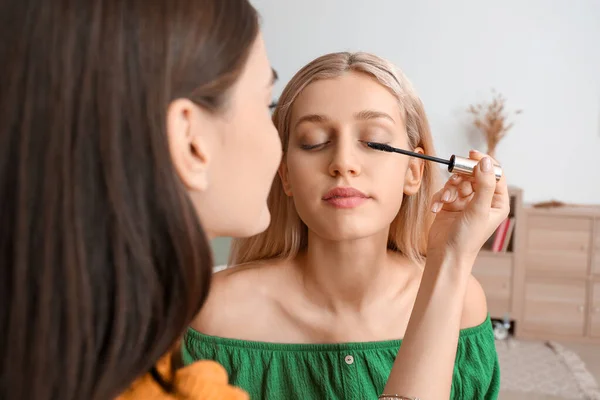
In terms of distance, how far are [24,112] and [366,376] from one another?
0.72 meters

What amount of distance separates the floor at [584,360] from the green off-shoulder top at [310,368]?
179cm

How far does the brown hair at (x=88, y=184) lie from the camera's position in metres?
0.49

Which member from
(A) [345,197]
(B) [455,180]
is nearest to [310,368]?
(A) [345,197]

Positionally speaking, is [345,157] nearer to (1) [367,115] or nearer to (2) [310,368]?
(1) [367,115]

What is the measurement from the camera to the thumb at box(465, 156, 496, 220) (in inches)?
35.2

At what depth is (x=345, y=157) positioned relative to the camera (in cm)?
98

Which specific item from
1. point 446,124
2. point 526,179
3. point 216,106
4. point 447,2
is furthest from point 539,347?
point 216,106

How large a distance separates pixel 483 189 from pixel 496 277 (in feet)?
8.94

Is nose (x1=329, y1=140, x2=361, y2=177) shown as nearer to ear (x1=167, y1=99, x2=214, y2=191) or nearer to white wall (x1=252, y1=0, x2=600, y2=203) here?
ear (x1=167, y1=99, x2=214, y2=191)

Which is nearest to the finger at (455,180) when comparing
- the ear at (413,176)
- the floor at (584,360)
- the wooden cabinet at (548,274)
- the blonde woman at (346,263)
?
the blonde woman at (346,263)

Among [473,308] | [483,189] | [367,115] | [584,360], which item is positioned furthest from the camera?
[584,360]

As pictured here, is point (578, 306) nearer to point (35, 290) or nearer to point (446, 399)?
point (446, 399)

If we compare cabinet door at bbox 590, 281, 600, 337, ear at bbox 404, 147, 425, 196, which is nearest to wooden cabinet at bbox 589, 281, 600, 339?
cabinet door at bbox 590, 281, 600, 337

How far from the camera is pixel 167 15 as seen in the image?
529mm
